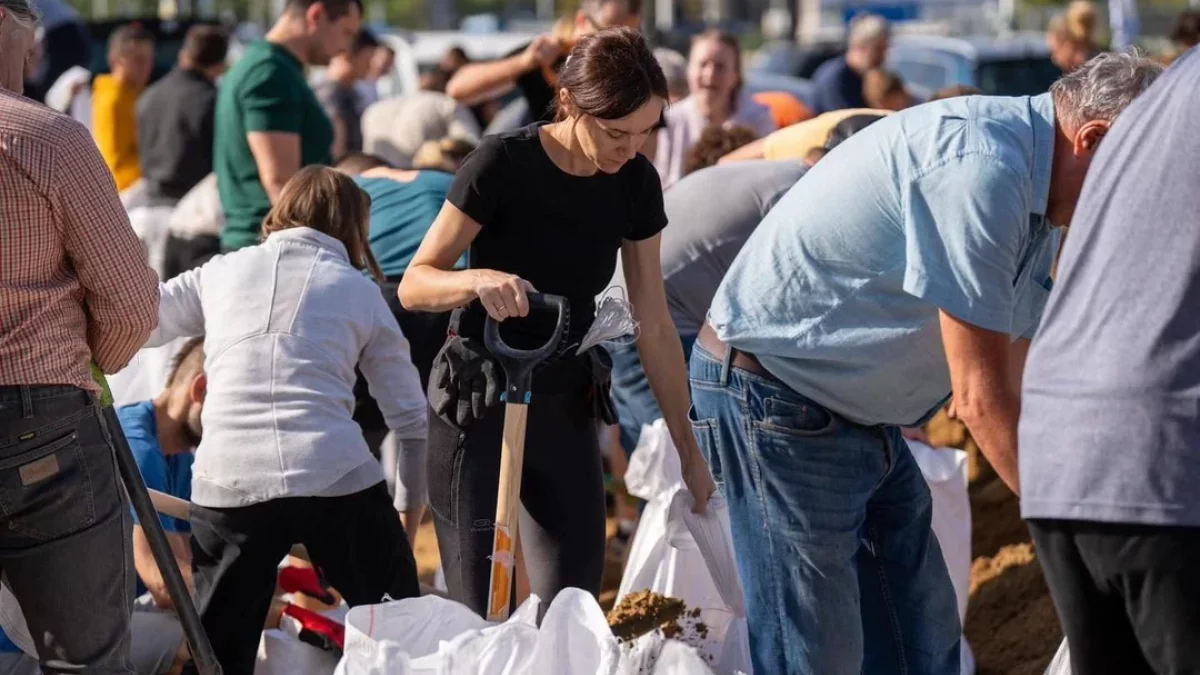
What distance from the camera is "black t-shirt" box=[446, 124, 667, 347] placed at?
325 centimetres

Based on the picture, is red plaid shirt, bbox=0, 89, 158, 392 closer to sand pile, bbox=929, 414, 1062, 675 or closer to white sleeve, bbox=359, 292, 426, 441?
Answer: white sleeve, bbox=359, 292, 426, 441

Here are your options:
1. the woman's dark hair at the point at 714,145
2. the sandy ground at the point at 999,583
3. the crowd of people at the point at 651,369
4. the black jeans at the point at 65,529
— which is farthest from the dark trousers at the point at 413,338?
the black jeans at the point at 65,529

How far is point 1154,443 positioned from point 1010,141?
62 centimetres

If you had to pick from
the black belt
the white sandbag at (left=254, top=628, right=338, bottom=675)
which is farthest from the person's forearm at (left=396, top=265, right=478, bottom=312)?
the white sandbag at (left=254, top=628, right=338, bottom=675)

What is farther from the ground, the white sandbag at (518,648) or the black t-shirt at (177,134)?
the white sandbag at (518,648)

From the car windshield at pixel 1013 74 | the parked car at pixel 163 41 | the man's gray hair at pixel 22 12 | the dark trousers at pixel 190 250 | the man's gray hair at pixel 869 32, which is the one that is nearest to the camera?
the man's gray hair at pixel 22 12

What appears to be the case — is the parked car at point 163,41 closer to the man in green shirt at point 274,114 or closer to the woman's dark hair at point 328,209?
the man in green shirt at point 274,114

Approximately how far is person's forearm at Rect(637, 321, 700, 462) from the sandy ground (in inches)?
55.5

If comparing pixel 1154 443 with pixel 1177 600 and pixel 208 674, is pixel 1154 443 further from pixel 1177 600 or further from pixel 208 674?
pixel 208 674

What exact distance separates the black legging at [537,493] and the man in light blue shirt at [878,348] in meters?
0.34

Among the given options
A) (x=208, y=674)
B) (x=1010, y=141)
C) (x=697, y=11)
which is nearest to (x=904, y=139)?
(x=1010, y=141)

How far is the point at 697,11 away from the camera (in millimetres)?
61750

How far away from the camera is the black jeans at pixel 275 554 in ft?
11.8

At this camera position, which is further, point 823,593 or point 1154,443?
point 823,593
